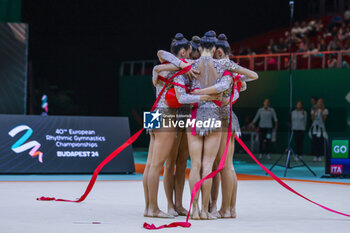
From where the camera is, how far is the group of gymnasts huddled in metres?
6.55

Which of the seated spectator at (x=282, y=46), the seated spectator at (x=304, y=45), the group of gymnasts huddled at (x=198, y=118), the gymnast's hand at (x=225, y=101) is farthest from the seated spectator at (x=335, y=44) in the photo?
the gymnast's hand at (x=225, y=101)

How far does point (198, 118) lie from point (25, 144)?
6.26 m

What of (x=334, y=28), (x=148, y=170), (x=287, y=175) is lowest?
(x=287, y=175)

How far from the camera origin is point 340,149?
483 inches

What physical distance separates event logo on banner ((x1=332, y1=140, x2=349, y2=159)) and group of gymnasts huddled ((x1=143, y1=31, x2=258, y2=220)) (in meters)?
5.83

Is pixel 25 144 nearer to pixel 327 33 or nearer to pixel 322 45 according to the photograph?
pixel 322 45

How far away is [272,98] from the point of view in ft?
70.1

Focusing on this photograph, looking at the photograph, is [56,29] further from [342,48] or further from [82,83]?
[342,48]

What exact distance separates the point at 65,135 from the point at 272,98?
10.5 metres

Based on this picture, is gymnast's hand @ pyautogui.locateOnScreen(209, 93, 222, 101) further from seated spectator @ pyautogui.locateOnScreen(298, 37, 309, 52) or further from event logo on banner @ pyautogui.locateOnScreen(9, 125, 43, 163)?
seated spectator @ pyautogui.locateOnScreen(298, 37, 309, 52)

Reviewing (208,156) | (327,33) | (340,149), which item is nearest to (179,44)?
(208,156)

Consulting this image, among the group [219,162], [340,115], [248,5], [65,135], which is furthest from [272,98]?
[219,162]

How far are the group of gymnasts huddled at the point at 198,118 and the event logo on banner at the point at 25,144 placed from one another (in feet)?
18.5

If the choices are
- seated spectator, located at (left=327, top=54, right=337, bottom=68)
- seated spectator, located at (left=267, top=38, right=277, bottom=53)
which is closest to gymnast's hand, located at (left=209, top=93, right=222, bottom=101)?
seated spectator, located at (left=327, top=54, right=337, bottom=68)
